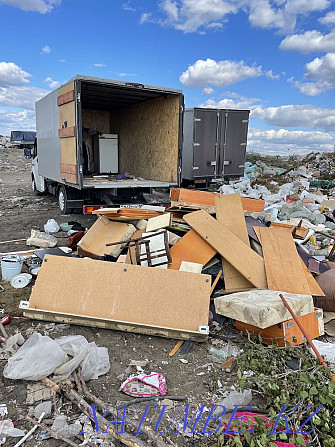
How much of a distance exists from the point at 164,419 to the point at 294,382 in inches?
38.9

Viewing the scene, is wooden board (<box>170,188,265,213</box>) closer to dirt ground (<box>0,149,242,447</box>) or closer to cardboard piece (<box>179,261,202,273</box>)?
cardboard piece (<box>179,261,202,273</box>)

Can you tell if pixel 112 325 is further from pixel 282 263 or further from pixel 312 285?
pixel 312 285

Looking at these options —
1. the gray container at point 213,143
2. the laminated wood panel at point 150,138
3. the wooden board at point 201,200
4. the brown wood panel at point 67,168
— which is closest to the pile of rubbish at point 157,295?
the wooden board at point 201,200

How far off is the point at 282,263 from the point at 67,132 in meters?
4.79

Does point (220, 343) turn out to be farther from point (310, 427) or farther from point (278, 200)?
point (278, 200)

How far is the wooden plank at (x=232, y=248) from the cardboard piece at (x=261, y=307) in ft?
1.28

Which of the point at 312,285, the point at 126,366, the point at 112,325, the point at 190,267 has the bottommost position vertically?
the point at 126,366

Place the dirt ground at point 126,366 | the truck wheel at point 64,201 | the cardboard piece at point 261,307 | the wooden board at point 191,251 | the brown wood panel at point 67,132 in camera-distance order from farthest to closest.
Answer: the truck wheel at point 64,201 → the brown wood panel at point 67,132 → the wooden board at point 191,251 → the cardboard piece at point 261,307 → the dirt ground at point 126,366

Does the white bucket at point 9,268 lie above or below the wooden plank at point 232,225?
below

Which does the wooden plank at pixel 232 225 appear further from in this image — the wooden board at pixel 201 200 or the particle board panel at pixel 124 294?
the wooden board at pixel 201 200

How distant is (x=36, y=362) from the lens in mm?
2500

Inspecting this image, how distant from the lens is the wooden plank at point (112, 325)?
313 cm

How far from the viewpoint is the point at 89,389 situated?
2.51m

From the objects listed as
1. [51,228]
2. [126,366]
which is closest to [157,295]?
[126,366]
